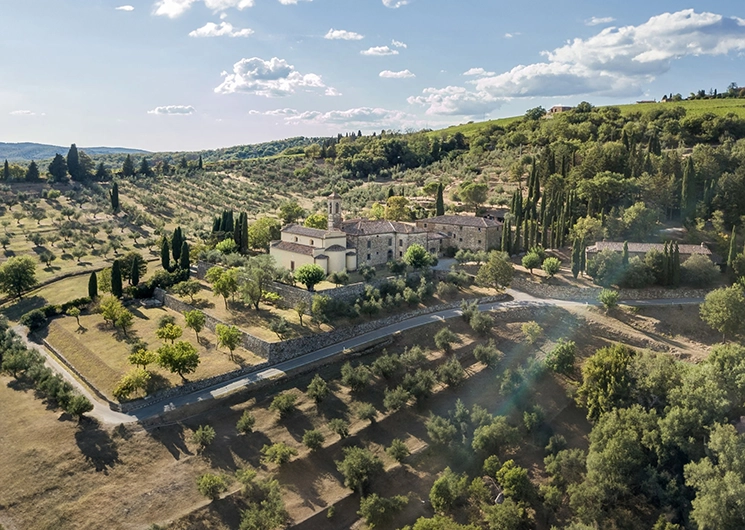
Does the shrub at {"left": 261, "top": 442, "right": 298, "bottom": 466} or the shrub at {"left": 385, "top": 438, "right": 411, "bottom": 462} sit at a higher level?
the shrub at {"left": 261, "top": 442, "right": 298, "bottom": 466}

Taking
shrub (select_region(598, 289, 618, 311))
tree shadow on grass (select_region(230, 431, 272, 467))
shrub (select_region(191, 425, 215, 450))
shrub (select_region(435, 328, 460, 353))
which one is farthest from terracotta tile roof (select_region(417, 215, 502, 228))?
shrub (select_region(191, 425, 215, 450))

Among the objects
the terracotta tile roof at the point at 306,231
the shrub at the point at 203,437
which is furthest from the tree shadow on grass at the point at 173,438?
the terracotta tile roof at the point at 306,231

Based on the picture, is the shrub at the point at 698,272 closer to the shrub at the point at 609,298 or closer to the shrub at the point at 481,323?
the shrub at the point at 609,298

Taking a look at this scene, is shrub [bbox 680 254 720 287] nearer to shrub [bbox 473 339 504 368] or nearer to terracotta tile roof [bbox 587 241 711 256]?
terracotta tile roof [bbox 587 241 711 256]

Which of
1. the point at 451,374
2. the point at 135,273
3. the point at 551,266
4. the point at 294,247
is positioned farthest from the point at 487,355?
the point at 135,273

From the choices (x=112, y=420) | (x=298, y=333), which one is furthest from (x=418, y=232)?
(x=112, y=420)

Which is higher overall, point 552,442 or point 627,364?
point 627,364

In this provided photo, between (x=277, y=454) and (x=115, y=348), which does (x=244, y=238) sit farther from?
(x=277, y=454)

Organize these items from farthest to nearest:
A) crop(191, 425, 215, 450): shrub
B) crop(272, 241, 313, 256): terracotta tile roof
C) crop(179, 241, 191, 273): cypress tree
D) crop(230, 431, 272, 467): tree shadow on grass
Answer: crop(179, 241, 191, 273): cypress tree
crop(272, 241, 313, 256): terracotta tile roof
crop(230, 431, 272, 467): tree shadow on grass
crop(191, 425, 215, 450): shrub

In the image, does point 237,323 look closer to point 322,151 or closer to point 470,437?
point 470,437
